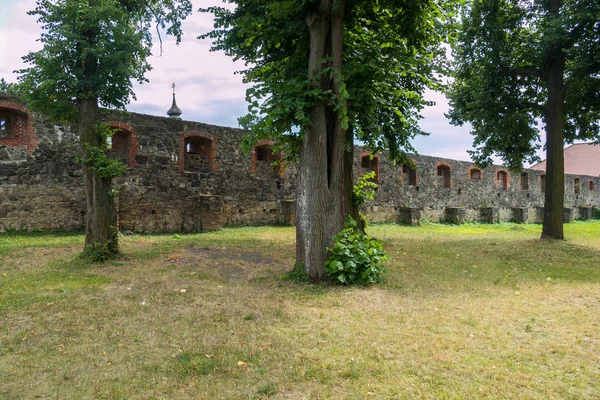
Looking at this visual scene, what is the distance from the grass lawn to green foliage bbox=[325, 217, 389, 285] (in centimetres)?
32

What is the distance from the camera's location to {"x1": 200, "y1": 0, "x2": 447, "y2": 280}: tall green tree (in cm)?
550

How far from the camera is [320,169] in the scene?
5.58 m

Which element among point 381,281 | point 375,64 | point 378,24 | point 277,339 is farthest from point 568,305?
point 378,24

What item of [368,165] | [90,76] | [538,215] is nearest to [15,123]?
[90,76]

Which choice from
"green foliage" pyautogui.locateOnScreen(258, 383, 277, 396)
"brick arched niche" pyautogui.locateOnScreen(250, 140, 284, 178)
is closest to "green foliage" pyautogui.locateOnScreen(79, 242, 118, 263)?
"green foliage" pyautogui.locateOnScreen(258, 383, 277, 396)

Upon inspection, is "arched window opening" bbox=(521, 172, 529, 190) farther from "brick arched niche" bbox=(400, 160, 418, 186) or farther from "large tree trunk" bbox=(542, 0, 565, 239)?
"large tree trunk" bbox=(542, 0, 565, 239)

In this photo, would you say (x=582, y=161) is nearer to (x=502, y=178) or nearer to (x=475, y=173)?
(x=502, y=178)

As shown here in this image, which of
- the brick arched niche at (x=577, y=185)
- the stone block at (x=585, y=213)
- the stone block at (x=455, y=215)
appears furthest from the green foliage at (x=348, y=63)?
the brick arched niche at (x=577, y=185)

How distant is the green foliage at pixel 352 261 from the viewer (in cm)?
529

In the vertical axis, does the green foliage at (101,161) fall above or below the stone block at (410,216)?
above

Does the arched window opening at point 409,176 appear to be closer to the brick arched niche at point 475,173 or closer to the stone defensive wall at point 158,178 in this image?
the stone defensive wall at point 158,178

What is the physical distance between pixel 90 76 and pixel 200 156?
604 cm

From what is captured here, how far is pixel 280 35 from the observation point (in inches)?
235

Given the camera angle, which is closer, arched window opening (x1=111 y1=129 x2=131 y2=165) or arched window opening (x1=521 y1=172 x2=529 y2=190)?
arched window opening (x1=111 y1=129 x2=131 y2=165)
